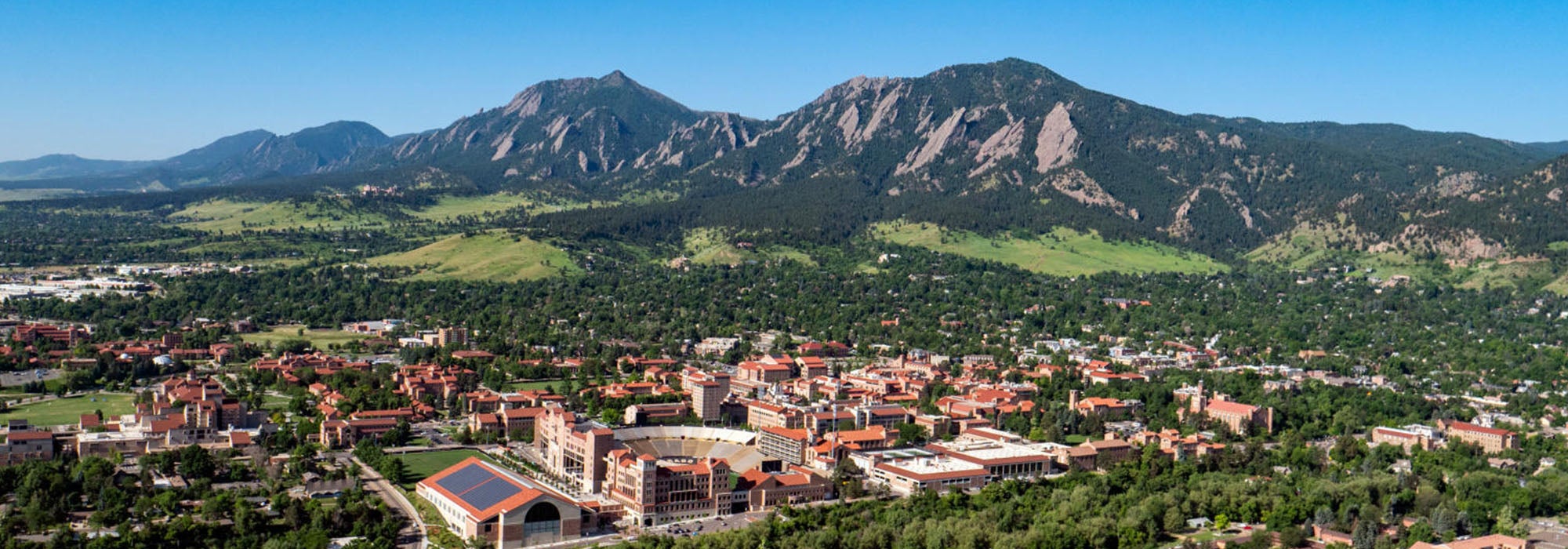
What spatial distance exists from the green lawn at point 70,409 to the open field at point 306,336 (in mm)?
25908

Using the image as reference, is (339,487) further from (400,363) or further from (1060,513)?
(400,363)

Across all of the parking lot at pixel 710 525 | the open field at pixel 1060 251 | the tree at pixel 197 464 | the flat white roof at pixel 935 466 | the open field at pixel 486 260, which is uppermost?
the open field at pixel 1060 251

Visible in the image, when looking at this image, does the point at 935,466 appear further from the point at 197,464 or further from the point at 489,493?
the point at 197,464

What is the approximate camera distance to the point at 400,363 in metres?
102

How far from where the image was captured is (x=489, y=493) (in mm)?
57531

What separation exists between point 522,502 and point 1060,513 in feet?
67.4

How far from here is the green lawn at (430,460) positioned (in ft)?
218

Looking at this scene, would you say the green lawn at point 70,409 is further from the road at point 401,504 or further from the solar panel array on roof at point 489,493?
the solar panel array on roof at point 489,493

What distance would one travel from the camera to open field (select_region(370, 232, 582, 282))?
511 ft

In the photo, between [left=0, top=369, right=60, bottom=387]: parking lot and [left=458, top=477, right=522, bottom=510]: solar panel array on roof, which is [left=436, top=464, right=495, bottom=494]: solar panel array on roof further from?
[left=0, top=369, right=60, bottom=387]: parking lot

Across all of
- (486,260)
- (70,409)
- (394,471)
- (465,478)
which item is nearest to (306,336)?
(70,409)

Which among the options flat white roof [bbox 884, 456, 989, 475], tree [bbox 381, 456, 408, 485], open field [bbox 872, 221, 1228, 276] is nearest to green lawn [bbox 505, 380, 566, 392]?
tree [bbox 381, 456, 408, 485]

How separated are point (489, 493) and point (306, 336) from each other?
215 ft

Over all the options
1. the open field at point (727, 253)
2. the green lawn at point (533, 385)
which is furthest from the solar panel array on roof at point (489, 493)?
the open field at point (727, 253)
